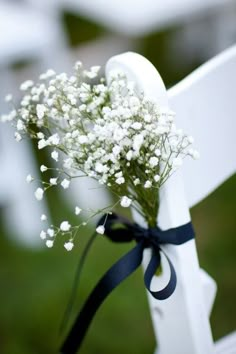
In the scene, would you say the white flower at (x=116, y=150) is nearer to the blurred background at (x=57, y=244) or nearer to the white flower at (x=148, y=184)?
the white flower at (x=148, y=184)

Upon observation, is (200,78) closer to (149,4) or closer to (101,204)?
(101,204)

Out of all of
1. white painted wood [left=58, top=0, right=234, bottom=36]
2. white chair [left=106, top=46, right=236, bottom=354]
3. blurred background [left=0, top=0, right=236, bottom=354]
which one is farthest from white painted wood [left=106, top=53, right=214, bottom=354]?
white painted wood [left=58, top=0, right=234, bottom=36]

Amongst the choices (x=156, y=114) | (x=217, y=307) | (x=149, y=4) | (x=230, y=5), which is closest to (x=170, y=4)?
(x=149, y=4)

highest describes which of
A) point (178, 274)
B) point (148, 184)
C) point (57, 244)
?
point (148, 184)

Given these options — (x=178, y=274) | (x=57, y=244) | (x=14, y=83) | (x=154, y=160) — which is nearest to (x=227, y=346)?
(x=178, y=274)

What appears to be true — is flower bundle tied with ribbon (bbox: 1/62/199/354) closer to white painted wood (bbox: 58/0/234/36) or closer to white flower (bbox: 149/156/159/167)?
white flower (bbox: 149/156/159/167)

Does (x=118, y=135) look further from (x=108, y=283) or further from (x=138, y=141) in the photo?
(x=108, y=283)

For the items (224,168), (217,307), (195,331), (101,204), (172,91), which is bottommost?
(217,307)
